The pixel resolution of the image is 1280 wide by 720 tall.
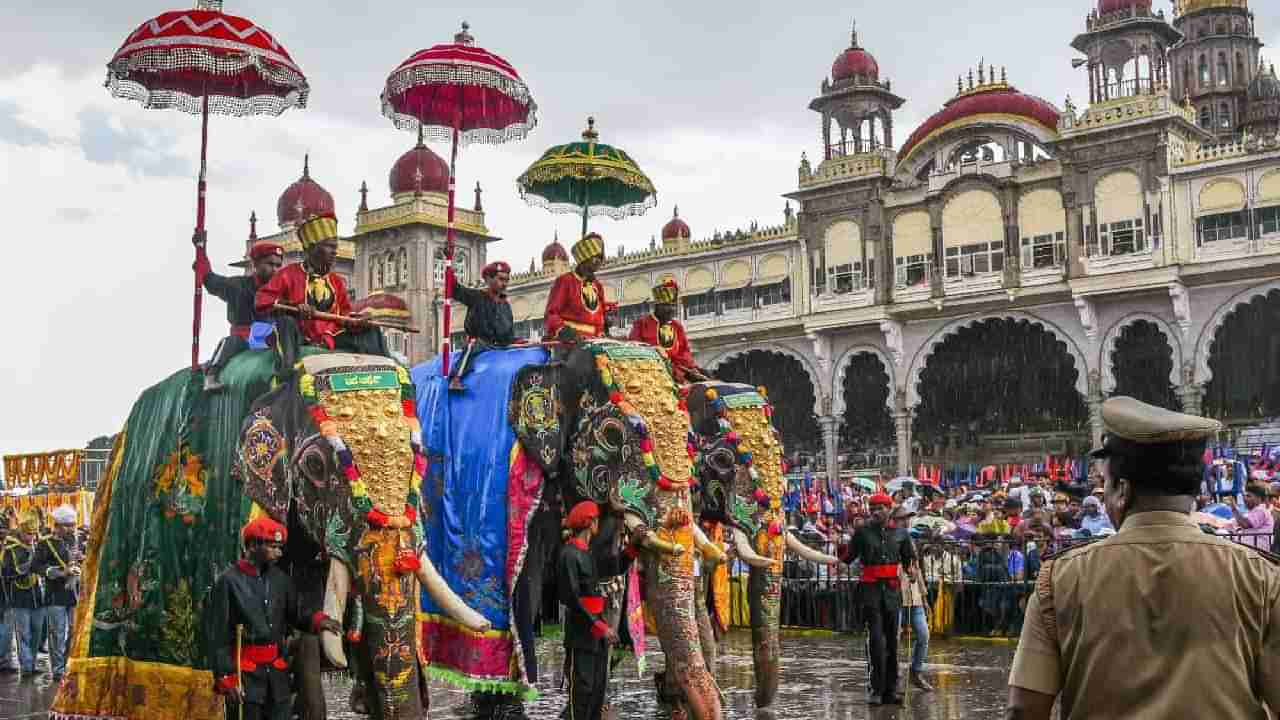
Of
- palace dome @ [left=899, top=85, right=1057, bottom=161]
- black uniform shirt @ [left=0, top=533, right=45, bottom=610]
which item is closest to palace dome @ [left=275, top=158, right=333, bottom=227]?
palace dome @ [left=899, top=85, right=1057, bottom=161]

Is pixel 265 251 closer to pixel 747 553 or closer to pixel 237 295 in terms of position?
pixel 237 295

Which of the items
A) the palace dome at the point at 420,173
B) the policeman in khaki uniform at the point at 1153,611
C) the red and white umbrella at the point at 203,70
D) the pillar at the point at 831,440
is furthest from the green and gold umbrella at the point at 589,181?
the palace dome at the point at 420,173

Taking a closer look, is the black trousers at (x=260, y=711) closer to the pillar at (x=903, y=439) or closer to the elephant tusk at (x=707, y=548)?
the elephant tusk at (x=707, y=548)

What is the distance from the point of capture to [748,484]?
9570 millimetres

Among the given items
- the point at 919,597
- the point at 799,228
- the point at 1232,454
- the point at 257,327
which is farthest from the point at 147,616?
the point at 799,228

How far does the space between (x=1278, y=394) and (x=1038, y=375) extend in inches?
231

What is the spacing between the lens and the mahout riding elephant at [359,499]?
241 inches

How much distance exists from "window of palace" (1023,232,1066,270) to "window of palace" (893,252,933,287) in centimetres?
237

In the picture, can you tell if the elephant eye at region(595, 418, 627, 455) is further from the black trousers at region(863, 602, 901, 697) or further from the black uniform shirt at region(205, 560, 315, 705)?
the black trousers at region(863, 602, 901, 697)

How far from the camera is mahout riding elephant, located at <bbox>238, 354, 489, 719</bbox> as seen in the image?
20.1ft

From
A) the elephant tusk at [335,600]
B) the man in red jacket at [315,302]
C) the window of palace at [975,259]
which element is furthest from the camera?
the window of palace at [975,259]

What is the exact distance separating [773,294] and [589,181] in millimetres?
22633

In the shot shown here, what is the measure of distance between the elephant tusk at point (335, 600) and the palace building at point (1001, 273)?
1913 centimetres

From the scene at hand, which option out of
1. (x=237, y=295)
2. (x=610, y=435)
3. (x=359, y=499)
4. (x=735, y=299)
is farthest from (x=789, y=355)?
(x=359, y=499)
